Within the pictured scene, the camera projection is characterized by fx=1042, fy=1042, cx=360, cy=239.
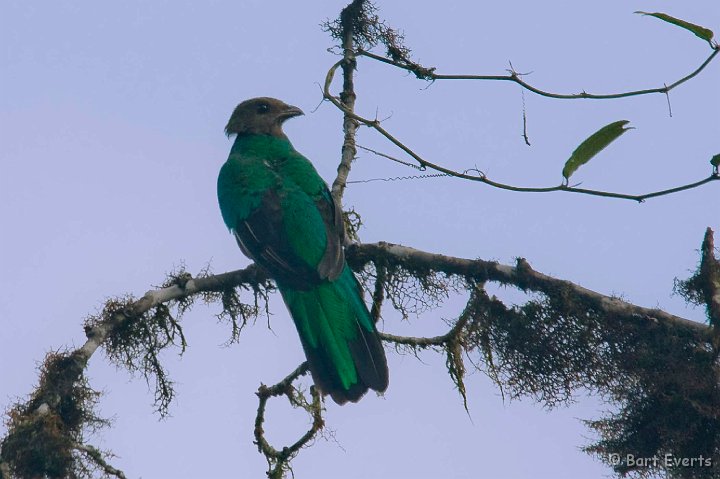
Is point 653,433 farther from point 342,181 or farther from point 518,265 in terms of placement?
point 342,181

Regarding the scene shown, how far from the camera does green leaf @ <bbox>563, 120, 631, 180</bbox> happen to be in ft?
13.5

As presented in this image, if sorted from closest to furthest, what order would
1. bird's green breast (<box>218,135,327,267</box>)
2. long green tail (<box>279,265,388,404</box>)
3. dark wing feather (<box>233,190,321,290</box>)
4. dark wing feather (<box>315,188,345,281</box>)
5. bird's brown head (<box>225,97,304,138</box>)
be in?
long green tail (<box>279,265,388,404</box>), dark wing feather (<box>315,188,345,281</box>), dark wing feather (<box>233,190,321,290</box>), bird's green breast (<box>218,135,327,267</box>), bird's brown head (<box>225,97,304,138</box>)

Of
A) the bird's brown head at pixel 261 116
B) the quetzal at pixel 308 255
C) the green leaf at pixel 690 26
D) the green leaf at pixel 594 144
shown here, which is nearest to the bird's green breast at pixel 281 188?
the quetzal at pixel 308 255

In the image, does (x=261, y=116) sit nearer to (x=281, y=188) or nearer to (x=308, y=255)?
(x=281, y=188)

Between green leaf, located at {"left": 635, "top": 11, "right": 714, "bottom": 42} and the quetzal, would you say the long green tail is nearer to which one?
the quetzal

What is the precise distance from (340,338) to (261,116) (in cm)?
284

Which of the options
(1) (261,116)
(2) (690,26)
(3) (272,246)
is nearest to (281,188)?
(3) (272,246)

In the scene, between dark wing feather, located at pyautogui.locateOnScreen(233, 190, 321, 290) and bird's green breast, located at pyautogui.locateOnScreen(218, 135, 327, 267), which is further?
bird's green breast, located at pyautogui.locateOnScreen(218, 135, 327, 267)

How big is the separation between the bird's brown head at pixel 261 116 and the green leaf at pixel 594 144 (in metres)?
3.58

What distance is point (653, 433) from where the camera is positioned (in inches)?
173

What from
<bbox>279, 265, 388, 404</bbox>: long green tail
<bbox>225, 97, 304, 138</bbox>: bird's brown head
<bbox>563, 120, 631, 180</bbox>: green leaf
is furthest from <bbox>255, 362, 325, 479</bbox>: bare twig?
<bbox>225, 97, 304, 138</bbox>: bird's brown head


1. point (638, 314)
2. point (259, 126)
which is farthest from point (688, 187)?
point (259, 126)

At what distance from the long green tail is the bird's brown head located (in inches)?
89.7

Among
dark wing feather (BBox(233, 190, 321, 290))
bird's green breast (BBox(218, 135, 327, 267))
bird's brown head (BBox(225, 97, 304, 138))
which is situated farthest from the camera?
bird's brown head (BBox(225, 97, 304, 138))
